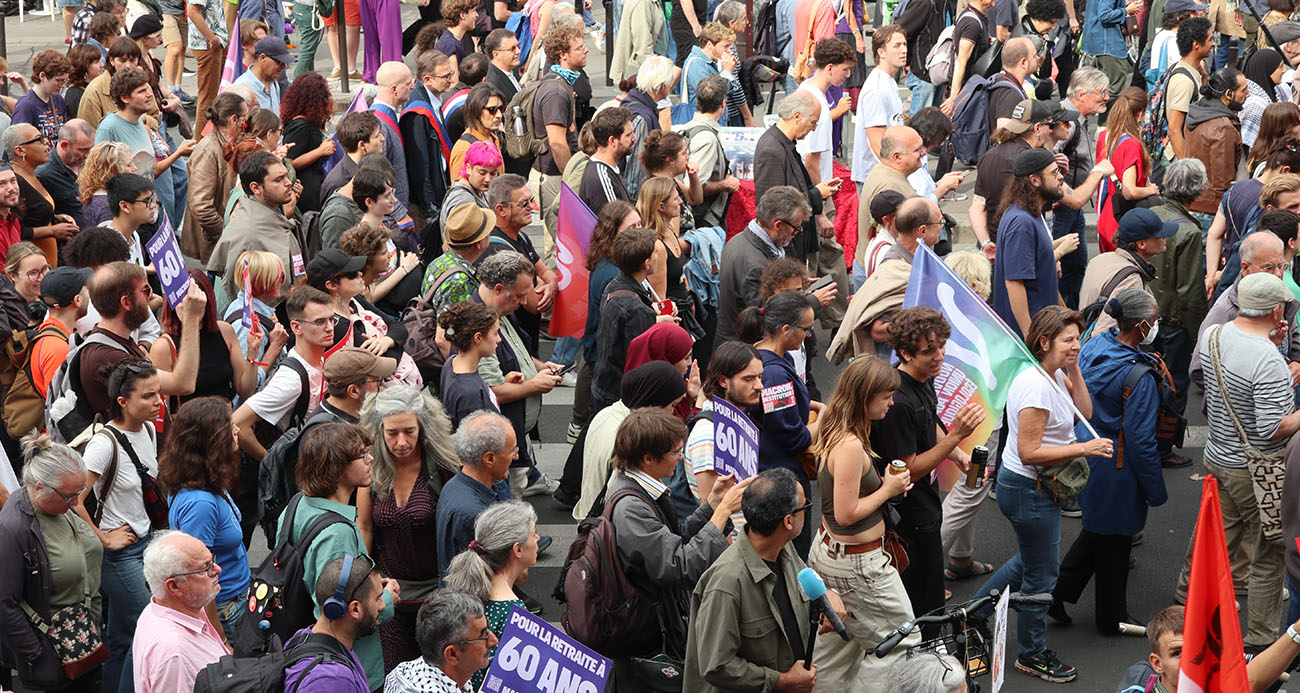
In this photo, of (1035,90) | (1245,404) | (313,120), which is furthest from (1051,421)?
(1035,90)

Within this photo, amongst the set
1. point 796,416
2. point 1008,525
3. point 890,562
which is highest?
point 796,416

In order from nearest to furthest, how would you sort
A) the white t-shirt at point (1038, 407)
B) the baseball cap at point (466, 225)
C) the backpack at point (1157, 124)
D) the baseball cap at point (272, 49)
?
the white t-shirt at point (1038, 407)
the baseball cap at point (466, 225)
the baseball cap at point (272, 49)
the backpack at point (1157, 124)

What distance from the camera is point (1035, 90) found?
43.0ft

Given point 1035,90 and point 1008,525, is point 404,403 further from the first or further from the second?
point 1035,90

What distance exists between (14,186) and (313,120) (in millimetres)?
2284

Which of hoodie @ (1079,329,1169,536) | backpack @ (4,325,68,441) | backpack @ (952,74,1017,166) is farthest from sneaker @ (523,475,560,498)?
backpack @ (952,74,1017,166)

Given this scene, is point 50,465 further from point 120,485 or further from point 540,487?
point 540,487

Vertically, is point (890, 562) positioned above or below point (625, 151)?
below

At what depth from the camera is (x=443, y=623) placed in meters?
4.86

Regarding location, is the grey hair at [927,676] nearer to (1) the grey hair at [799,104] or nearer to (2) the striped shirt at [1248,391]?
(2) the striped shirt at [1248,391]

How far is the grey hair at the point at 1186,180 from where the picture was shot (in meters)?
9.45

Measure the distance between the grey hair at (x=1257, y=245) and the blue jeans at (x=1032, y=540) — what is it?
2.28m

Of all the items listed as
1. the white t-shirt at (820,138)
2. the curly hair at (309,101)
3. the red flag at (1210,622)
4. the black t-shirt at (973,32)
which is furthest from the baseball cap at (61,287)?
the black t-shirt at (973,32)

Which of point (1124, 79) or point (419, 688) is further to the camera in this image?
point (1124, 79)
